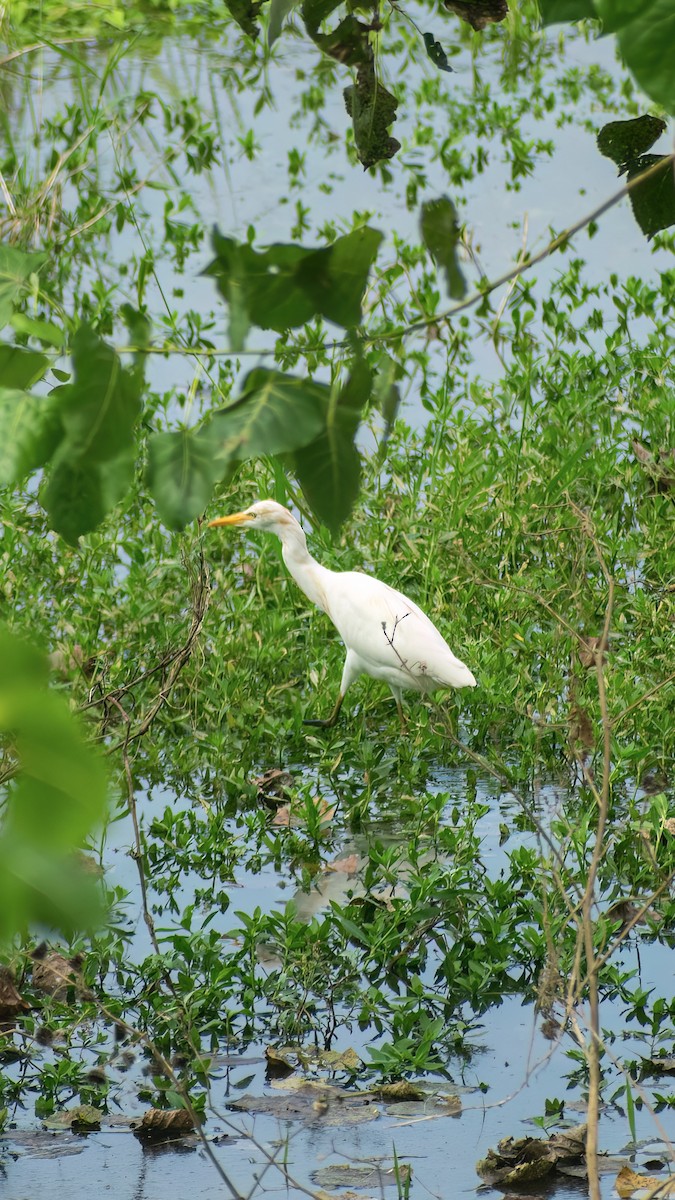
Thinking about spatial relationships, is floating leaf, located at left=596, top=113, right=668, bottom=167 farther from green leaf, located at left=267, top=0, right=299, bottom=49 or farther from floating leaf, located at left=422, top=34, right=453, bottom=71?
green leaf, located at left=267, top=0, right=299, bottom=49

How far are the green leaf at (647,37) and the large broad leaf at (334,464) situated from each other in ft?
0.63

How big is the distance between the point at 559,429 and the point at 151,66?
4.81 metres

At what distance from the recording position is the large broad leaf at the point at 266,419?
0.64 meters

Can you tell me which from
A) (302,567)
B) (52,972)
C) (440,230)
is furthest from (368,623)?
(440,230)

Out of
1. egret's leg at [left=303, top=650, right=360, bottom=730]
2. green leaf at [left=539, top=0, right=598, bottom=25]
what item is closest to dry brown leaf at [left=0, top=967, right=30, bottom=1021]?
egret's leg at [left=303, top=650, right=360, bottom=730]

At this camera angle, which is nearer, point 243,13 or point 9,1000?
point 243,13

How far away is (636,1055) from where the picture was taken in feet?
8.10

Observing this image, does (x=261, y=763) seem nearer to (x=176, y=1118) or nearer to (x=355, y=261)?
(x=176, y=1118)

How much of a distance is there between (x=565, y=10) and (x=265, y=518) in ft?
11.6

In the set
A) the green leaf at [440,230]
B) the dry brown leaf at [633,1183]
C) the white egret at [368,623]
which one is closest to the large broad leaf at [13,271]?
the green leaf at [440,230]

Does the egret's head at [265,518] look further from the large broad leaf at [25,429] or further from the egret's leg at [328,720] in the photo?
the large broad leaf at [25,429]

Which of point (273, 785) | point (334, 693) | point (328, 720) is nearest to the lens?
point (273, 785)

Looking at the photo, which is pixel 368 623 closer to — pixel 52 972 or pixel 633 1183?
pixel 52 972

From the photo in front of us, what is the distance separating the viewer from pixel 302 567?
4254 millimetres
